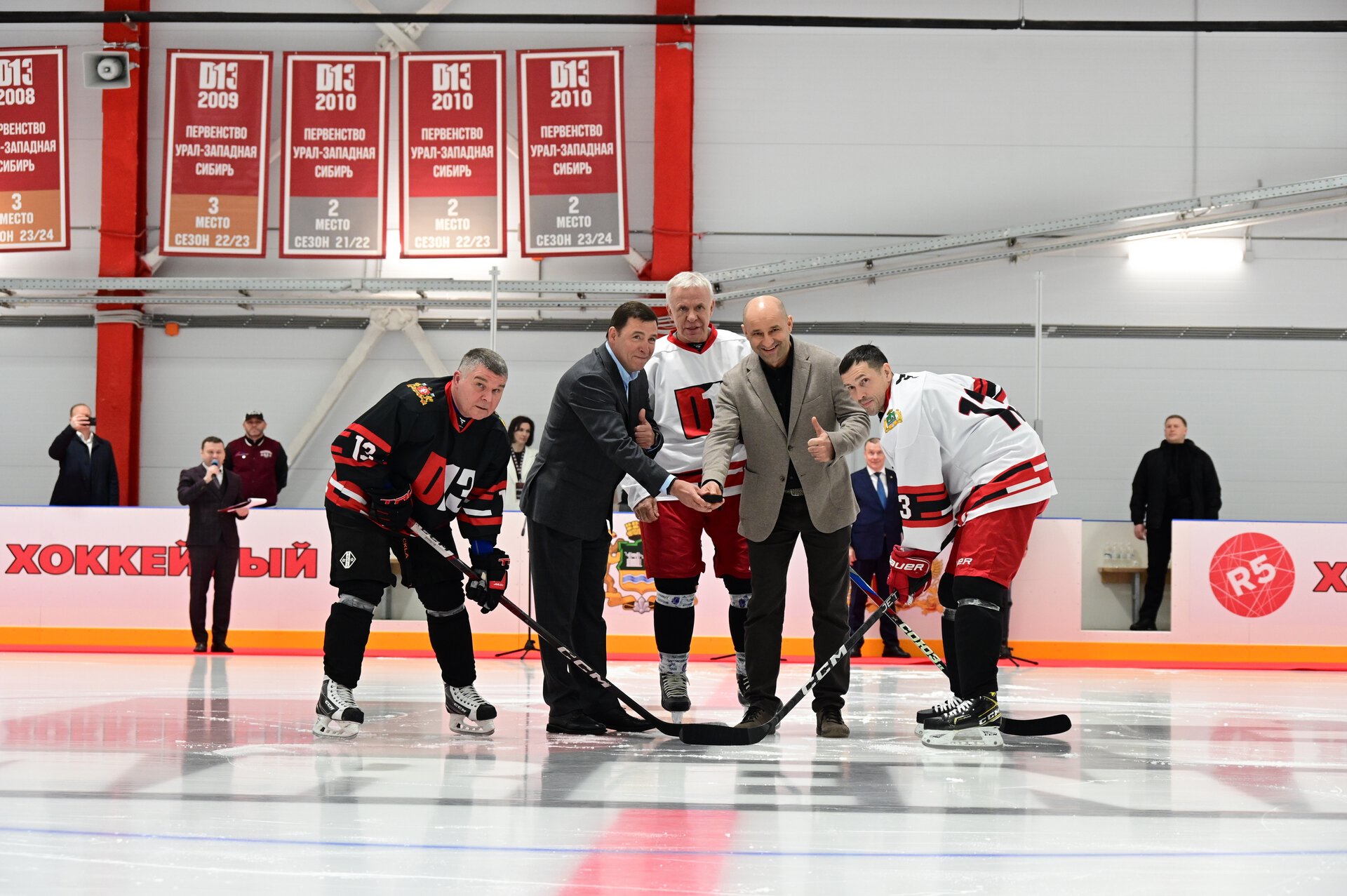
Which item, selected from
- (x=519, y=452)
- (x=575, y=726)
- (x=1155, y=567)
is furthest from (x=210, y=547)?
(x=1155, y=567)

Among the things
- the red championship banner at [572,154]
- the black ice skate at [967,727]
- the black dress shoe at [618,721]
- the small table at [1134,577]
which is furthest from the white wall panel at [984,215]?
the black ice skate at [967,727]

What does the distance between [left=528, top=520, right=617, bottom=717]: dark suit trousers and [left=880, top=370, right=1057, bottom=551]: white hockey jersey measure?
1019 millimetres

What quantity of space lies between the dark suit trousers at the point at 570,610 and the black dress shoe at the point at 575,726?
0.06 feet

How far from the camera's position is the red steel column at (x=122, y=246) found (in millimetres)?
11297

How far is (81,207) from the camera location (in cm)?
1170

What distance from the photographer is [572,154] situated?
1056cm

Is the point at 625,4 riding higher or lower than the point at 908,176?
higher

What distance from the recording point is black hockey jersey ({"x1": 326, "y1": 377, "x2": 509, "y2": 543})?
3.67 meters

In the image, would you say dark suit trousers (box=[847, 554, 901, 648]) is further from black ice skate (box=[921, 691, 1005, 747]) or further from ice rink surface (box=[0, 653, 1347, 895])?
black ice skate (box=[921, 691, 1005, 747])

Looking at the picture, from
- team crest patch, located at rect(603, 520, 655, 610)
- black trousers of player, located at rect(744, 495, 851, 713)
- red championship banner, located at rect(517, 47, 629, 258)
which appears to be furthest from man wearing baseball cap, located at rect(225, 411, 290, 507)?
black trousers of player, located at rect(744, 495, 851, 713)

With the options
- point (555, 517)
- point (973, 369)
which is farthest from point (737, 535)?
point (973, 369)

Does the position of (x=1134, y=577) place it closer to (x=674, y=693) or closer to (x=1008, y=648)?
(x=1008, y=648)

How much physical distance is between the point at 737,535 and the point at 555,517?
0.72 metres

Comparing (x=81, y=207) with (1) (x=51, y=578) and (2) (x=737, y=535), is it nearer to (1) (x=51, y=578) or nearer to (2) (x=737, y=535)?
(1) (x=51, y=578)
